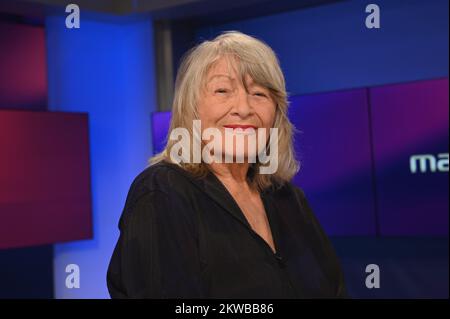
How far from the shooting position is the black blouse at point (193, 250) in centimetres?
101

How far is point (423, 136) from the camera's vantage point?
2.71 meters

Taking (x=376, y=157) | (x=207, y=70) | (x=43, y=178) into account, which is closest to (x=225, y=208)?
(x=207, y=70)

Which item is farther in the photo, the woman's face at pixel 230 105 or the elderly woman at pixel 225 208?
the woman's face at pixel 230 105

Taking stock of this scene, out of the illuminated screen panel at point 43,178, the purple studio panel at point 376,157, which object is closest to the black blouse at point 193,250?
the purple studio panel at point 376,157

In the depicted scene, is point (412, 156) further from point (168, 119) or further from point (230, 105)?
point (230, 105)

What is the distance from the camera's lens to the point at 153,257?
3.30 ft

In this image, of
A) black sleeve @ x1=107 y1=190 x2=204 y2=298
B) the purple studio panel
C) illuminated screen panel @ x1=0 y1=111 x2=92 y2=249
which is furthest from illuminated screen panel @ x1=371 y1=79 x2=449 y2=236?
black sleeve @ x1=107 y1=190 x2=204 y2=298

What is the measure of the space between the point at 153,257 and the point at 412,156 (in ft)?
6.44

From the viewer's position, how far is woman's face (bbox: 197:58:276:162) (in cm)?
118

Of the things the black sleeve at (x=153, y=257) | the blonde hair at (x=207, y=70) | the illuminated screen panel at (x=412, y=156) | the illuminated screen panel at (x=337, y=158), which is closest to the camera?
the black sleeve at (x=153, y=257)

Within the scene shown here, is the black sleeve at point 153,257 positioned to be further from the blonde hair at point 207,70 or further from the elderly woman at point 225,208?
the blonde hair at point 207,70

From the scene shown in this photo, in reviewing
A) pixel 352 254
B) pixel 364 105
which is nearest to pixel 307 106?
pixel 364 105

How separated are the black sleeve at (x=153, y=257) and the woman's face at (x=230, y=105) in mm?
226
